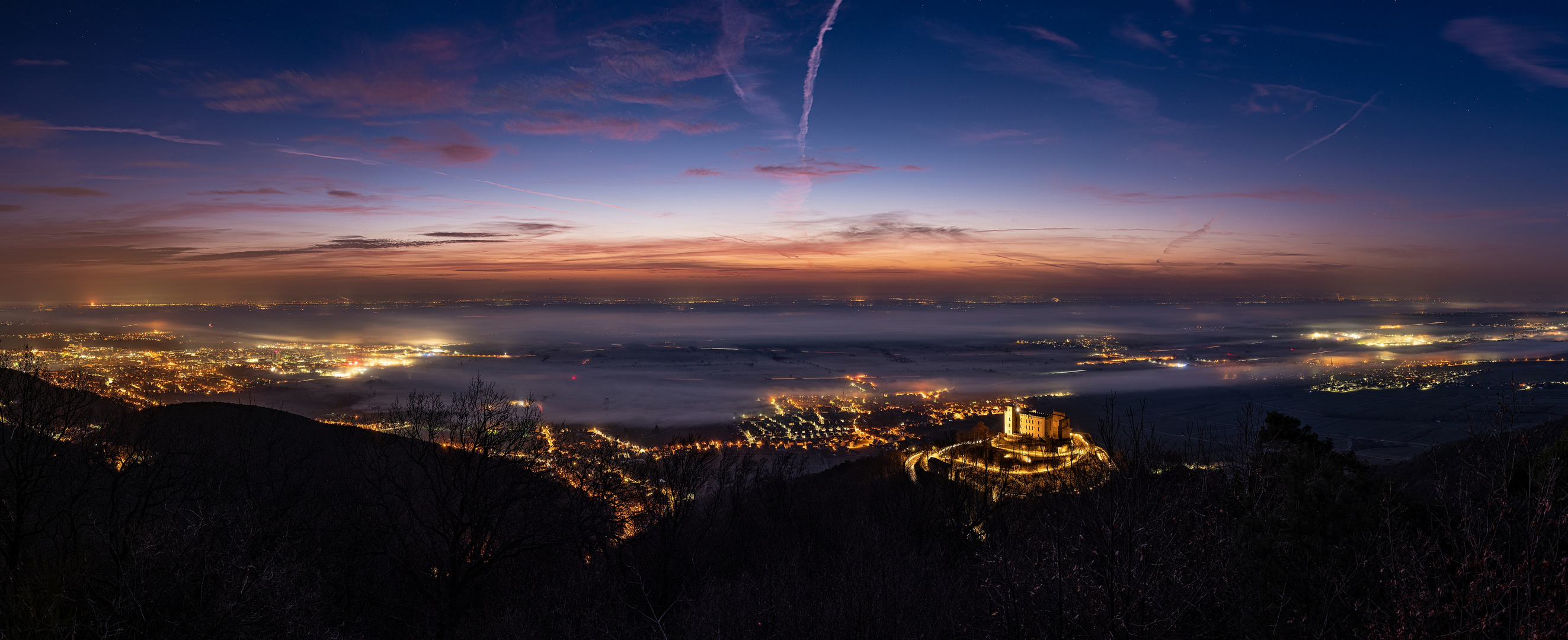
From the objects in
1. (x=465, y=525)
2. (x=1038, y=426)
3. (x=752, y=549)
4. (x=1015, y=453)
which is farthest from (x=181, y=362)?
(x=1038, y=426)

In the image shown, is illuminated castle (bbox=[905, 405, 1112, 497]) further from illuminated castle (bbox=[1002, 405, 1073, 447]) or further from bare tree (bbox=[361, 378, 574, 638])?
bare tree (bbox=[361, 378, 574, 638])

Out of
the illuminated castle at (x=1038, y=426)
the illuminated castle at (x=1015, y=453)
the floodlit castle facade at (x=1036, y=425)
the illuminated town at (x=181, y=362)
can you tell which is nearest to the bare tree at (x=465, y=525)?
the illuminated castle at (x=1015, y=453)

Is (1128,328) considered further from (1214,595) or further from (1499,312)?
(1214,595)

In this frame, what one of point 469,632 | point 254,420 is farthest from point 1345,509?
point 254,420

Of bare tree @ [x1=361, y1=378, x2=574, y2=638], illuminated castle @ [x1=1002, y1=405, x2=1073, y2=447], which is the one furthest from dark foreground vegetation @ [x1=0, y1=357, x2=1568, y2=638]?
illuminated castle @ [x1=1002, y1=405, x2=1073, y2=447]

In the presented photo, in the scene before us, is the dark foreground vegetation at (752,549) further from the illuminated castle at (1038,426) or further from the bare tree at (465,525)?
the illuminated castle at (1038,426)

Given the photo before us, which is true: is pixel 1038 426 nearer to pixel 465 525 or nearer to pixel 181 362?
pixel 465 525
